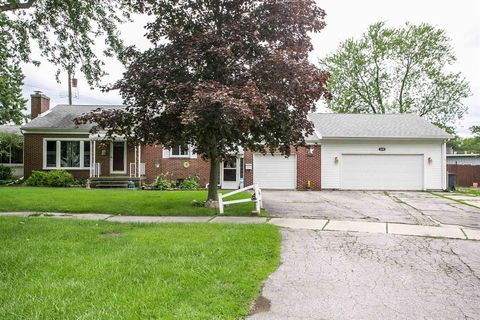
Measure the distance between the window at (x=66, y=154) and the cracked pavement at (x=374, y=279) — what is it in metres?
17.9

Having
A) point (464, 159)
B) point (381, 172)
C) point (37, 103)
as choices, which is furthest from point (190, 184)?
point (464, 159)

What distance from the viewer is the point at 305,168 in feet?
69.3

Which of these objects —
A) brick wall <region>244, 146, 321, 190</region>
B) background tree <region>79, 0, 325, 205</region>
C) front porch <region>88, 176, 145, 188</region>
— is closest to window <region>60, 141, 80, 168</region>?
front porch <region>88, 176, 145, 188</region>

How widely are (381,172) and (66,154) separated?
17.9m

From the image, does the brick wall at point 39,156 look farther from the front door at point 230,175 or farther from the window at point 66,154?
the front door at point 230,175

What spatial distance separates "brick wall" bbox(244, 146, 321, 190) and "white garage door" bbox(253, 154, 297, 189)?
29 cm

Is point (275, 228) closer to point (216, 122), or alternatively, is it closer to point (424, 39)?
point (216, 122)

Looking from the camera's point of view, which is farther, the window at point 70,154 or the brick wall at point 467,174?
the brick wall at point 467,174

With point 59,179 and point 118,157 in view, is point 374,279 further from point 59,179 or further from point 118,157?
point 118,157

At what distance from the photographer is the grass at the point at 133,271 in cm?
382

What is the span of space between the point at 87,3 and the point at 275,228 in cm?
856

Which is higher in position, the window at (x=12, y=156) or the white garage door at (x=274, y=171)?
the window at (x=12, y=156)

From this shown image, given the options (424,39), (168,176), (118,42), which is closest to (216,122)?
(118,42)

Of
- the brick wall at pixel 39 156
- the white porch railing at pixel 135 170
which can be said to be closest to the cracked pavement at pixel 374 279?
the white porch railing at pixel 135 170
